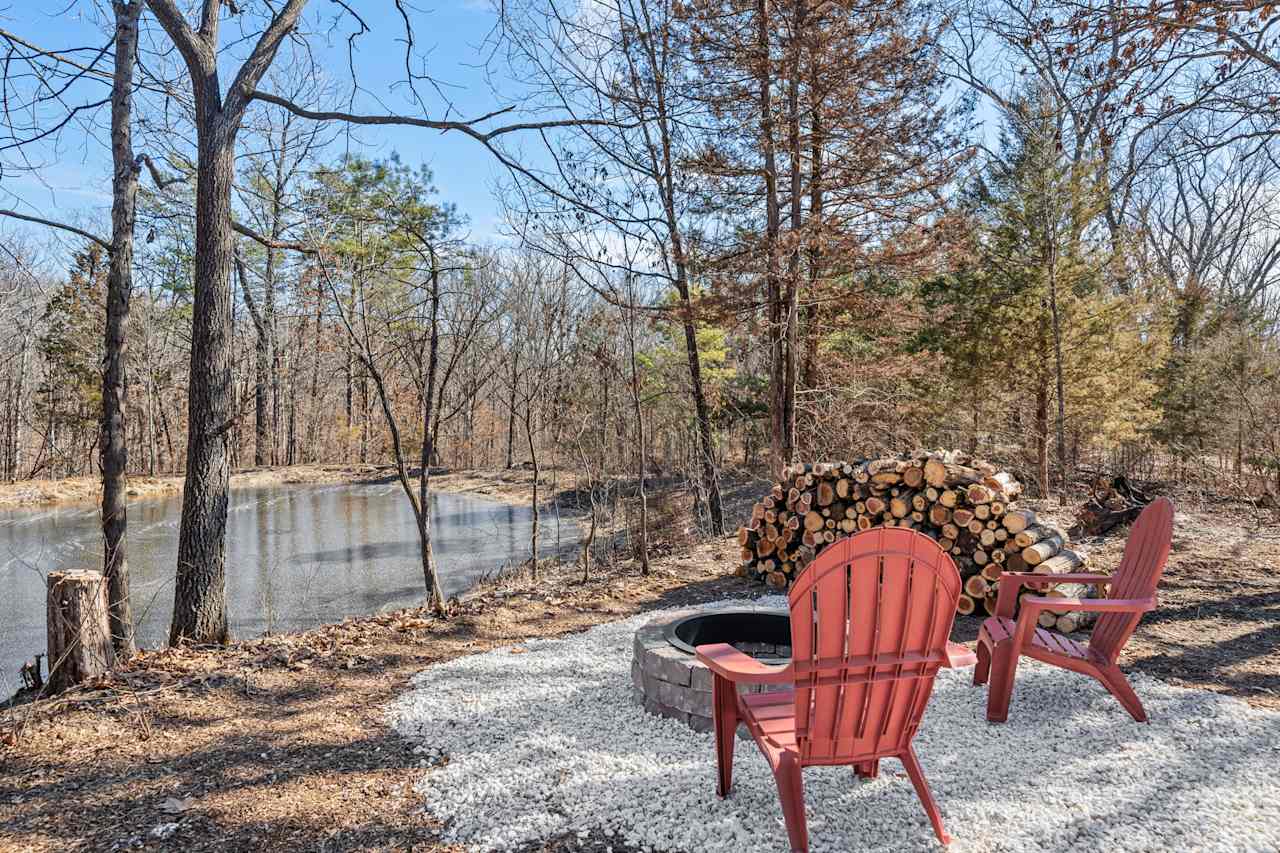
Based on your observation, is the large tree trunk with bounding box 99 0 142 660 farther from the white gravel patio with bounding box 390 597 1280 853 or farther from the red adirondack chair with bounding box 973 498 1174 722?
the red adirondack chair with bounding box 973 498 1174 722

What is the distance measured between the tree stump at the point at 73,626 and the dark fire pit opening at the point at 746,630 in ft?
9.90

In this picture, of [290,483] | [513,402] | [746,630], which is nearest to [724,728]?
[746,630]

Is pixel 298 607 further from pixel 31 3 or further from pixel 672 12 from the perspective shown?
pixel 672 12

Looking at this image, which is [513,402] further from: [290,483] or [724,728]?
[290,483]

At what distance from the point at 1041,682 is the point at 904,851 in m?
1.74

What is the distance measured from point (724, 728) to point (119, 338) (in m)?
4.44

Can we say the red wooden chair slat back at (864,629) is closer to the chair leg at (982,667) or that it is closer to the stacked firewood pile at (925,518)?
the chair leg at (982,667)

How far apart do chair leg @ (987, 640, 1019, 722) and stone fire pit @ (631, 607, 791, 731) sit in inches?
33.4

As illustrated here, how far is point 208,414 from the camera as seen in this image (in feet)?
14.4

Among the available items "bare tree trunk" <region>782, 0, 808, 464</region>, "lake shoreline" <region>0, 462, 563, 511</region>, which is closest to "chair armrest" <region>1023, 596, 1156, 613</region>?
"bare tree trunk" <region>782, 0, 808, 464</region>

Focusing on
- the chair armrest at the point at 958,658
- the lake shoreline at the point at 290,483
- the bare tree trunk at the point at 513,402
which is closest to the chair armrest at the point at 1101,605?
the chair armrest at the point at 958,658

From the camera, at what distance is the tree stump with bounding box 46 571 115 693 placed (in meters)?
3.55

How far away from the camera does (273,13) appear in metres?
4.97

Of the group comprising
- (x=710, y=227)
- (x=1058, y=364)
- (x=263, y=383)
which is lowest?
(x=1058, y=364)
